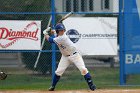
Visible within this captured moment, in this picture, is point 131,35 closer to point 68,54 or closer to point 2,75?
point 68,54

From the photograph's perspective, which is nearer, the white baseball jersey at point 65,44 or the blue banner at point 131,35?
the white baseball jersey at point 65,44

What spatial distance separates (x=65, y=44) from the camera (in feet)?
47.5

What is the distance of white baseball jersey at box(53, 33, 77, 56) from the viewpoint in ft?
47.3

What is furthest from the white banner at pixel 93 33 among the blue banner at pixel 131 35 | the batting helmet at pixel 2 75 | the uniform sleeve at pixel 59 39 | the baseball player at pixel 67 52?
the batting helmet at pixel 2 75

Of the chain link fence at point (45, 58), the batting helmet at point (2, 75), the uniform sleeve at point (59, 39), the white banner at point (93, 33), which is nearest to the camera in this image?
the uniform sleeve at point (59, 39)

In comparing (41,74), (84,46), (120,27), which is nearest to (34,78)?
(41,74)

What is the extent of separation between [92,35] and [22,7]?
2.40 metres

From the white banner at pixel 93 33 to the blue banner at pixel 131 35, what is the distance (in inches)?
14.7

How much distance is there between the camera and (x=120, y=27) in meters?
16.5

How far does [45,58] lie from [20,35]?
1.10 m

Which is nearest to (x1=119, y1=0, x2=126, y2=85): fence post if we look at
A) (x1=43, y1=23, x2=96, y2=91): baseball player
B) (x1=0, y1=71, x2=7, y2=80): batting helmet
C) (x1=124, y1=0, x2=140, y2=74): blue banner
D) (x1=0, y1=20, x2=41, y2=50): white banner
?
(x1=124, y1=0, x2=140, y2=74): blue banner

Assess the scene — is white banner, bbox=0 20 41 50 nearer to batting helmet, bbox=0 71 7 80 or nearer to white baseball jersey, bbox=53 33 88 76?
batting helmet, bbox=0 71 7 80

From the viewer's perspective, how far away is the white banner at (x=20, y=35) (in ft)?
53.7

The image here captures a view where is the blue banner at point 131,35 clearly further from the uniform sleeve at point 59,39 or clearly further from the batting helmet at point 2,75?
the batting helmet at point 2,75
